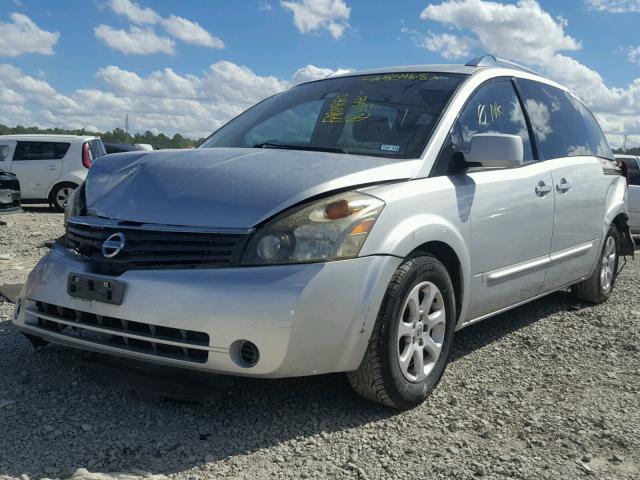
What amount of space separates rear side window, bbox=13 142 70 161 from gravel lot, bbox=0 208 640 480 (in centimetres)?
1102

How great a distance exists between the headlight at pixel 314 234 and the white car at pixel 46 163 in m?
12.4

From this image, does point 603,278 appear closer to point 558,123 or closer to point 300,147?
point 558,123

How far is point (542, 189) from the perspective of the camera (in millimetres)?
4328

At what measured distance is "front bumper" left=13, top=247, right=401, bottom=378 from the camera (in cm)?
274

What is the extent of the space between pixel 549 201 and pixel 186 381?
261cm

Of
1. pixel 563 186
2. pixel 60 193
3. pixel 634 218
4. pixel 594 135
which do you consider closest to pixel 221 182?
pixel 563 186

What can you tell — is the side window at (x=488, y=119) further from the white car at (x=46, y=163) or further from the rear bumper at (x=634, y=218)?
the white car at (x=46, y=163)

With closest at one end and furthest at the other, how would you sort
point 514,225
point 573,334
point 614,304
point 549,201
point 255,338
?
1. point 255,338
2. point 514,225
3. point 549,201
4. point 573,334
5. point 614,304

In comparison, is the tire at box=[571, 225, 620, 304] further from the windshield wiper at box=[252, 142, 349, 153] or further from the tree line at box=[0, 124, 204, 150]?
the tree line at box=[0, 124, 204, 150]

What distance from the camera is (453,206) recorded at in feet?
11.5

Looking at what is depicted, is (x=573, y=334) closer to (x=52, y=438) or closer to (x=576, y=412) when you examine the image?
(x=576, y=412)

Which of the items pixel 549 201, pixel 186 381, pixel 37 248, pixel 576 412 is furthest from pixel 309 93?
pixel 37 248

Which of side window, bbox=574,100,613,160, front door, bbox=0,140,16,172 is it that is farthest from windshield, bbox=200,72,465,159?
front door, bbox=0,140,16,172

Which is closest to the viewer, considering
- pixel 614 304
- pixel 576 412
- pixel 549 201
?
pixel 576 412
